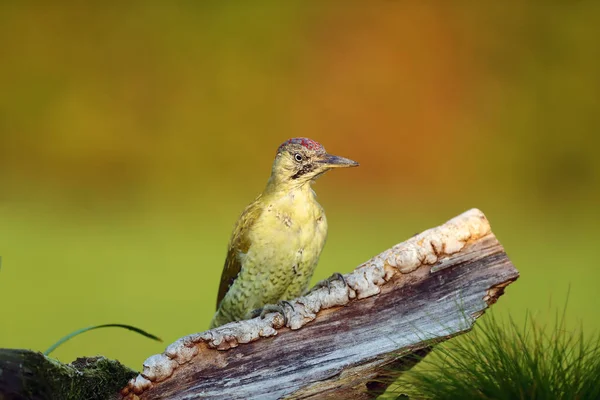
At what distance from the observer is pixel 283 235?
2.87m

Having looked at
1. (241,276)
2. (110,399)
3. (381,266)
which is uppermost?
(241,276)

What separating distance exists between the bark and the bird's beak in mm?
402

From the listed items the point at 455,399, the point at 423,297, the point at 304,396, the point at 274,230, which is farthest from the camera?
the point at 274,230

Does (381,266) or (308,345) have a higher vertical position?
(381,266)

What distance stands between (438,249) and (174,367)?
0.96 metres

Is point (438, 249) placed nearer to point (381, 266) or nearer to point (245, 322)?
point (381, 266)

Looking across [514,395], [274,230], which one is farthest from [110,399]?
[514,395]

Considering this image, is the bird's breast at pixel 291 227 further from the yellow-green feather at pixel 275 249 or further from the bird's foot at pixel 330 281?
the bird's foot at pixel 330 281

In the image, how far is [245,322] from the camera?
257cm

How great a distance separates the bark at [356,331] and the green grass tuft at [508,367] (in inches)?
3.1

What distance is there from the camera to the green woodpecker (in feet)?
9.44

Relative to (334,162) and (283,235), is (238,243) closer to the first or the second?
(283,235)

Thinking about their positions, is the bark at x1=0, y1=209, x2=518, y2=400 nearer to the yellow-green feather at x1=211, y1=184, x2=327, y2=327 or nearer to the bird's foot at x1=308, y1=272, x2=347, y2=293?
the bird's foot at x1=308, y1=272, x2=347, y2=293

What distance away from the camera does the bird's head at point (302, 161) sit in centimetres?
290
